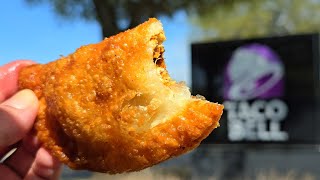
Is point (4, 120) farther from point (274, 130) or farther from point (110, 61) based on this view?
point (274, 130)

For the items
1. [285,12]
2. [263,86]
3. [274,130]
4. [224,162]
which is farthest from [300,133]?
[285,12]

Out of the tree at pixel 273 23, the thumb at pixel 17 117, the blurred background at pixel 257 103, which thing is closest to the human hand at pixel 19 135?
the thumb at pixel 17 117

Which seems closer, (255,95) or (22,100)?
(22,100)

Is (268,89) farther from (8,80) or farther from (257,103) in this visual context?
(8,80)

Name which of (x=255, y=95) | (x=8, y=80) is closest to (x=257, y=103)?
(x=255, y=95)

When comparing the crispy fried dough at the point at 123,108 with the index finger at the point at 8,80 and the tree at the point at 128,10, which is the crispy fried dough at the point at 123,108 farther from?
the tree at the point at 128,10

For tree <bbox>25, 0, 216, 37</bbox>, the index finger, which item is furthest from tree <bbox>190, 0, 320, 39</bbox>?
the index finger

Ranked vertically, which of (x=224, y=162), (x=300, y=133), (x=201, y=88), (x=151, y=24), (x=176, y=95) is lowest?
(x=224, y=162)

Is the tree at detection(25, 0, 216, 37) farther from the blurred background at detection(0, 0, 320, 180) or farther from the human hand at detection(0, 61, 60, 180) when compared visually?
the human hand at detection(0, 61, 60, 180)
